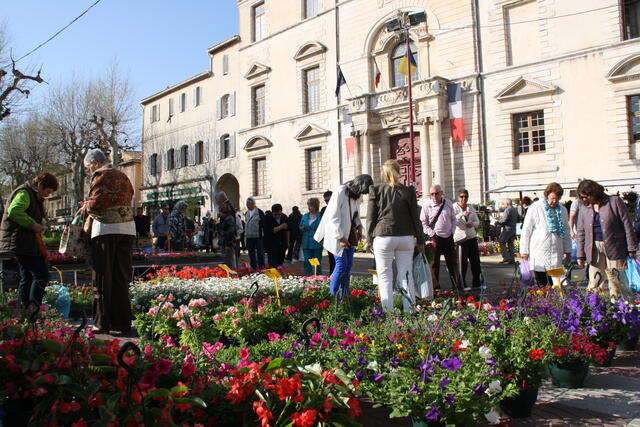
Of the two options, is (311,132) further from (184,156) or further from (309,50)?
(184,156)

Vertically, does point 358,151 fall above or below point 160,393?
above

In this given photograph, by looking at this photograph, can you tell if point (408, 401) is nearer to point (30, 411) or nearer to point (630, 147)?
point (30, 411)

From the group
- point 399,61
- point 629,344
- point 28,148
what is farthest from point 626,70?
point 28,148

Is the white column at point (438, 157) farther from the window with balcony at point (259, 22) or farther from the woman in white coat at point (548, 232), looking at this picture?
the woman in white coat at point (548, 232)

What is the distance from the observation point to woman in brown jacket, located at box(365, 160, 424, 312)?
18.6 ft

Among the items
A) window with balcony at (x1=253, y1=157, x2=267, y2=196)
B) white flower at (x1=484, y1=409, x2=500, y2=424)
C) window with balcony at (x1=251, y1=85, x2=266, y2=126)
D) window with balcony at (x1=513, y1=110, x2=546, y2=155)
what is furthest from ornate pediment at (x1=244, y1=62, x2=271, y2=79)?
white flower at (x1=484, y1=409, x2=500, y2=424)

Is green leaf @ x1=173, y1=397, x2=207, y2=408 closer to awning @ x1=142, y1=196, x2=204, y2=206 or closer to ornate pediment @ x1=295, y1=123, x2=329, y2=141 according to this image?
ornate pediment @ x1=295, y1=123, x2=329, y2=141

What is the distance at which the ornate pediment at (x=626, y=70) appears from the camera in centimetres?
1792

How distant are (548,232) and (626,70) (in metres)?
14.5

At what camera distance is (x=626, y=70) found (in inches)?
714

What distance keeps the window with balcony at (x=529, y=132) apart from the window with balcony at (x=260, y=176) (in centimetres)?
1464

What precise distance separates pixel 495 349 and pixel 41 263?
5180mm

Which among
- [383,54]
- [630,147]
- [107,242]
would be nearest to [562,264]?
[107,242]

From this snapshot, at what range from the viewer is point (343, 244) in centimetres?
613
